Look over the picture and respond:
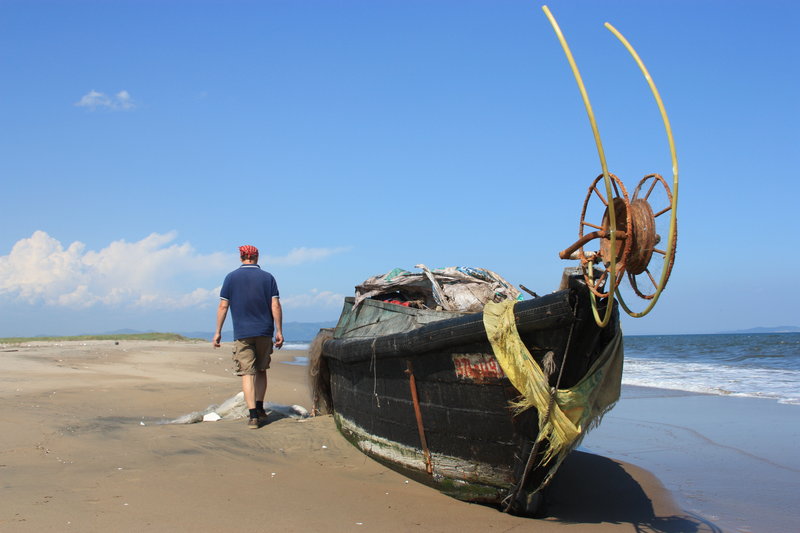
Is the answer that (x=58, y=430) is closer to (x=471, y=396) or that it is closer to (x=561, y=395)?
(x=471, y=396)

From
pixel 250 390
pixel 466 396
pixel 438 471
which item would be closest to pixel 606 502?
pixel 438 471

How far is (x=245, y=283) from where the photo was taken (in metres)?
5.93

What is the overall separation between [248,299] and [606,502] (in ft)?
11.4

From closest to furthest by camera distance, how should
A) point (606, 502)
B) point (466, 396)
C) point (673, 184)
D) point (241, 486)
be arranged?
point (673, 184) → point (466, 396) → point (241, 486) → point (606, 502)

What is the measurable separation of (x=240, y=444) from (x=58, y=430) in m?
1.52

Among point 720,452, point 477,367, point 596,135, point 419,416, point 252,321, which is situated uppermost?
point 596,135

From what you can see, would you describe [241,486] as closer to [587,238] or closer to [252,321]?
[252,321]

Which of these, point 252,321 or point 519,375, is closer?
point 519,375

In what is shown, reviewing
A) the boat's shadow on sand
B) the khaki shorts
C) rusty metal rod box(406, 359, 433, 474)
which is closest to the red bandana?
the khaki shorts

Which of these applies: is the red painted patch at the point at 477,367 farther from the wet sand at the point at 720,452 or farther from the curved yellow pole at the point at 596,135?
the wet sand at the point at 720,452

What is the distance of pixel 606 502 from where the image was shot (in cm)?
439

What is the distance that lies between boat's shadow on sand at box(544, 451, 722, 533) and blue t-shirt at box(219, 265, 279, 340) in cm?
293

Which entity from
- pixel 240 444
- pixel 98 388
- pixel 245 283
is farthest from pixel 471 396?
pixel 98 388

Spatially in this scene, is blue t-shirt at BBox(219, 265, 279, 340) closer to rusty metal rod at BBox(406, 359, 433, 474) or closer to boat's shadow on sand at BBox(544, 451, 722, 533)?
rusty metal rod at BBox(406, 359, 433, 474)
